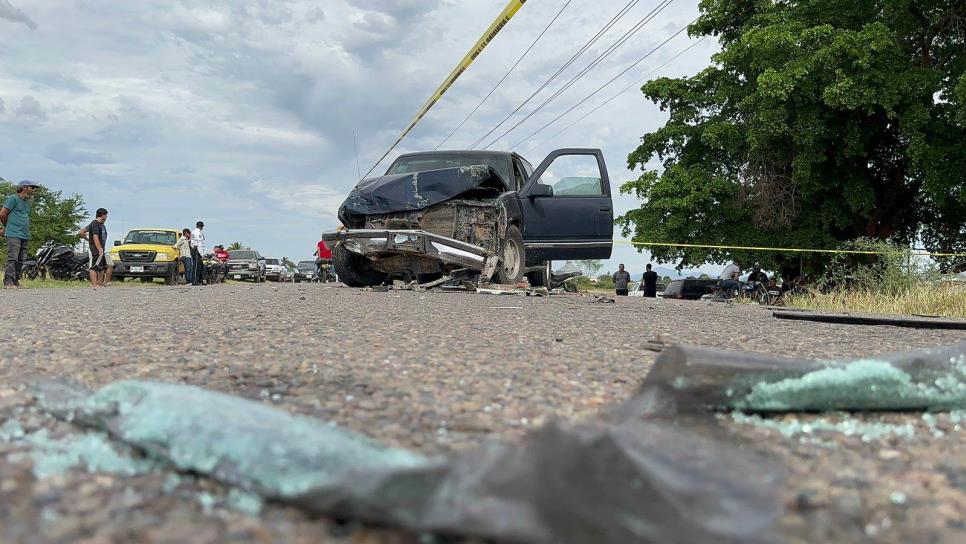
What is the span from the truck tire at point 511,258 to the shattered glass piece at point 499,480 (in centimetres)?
842

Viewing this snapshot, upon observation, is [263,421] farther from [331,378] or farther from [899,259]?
[899,259]

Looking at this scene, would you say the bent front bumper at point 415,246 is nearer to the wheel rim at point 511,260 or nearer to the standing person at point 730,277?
the wheel rim at point 511,260

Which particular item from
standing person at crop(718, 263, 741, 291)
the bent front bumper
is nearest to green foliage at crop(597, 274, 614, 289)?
standing person at crop(718, 263, 741, 291)

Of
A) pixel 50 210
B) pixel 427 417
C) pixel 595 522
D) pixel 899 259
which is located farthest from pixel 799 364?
pixel 50 210

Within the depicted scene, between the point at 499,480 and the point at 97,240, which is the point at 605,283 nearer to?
the point at 97,240

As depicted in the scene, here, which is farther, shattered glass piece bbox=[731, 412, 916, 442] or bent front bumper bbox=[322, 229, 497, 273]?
bent front bumper bbox=[322, 229, 497, 273]

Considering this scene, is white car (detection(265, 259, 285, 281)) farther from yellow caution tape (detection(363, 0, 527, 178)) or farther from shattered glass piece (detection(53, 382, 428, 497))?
shattered glass piece (detection(53, 382, 428, 497))

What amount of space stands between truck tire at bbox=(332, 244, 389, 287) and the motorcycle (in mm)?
11486

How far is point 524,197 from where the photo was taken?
32.3ft

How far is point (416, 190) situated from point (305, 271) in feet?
117

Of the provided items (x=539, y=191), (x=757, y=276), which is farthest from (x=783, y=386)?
(x=757, y=276)

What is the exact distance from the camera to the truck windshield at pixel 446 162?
33.7 ft

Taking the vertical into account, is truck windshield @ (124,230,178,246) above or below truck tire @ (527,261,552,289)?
above

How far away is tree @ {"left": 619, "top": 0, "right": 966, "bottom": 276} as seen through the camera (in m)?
15.6
